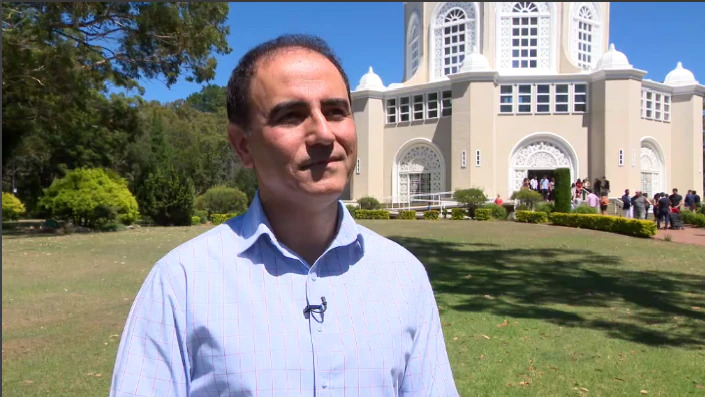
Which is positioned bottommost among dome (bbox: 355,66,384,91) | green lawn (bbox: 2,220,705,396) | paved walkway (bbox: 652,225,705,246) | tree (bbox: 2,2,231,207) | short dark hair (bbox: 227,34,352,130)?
green lawn (bbox: 2,220,705,396)

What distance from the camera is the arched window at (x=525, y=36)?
3303 centimetres

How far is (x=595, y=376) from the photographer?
17.3ft

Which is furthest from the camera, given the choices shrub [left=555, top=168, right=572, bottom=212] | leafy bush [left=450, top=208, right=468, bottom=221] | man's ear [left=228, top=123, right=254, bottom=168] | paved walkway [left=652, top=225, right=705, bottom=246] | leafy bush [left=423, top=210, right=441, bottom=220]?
leafy bush [left=423, top=210, right=441, bottom=220]

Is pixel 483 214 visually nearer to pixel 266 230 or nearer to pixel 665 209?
pixel 665 209

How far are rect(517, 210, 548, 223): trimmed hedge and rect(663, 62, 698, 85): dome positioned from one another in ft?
55.5

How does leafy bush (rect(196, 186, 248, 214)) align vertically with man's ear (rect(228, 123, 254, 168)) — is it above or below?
below

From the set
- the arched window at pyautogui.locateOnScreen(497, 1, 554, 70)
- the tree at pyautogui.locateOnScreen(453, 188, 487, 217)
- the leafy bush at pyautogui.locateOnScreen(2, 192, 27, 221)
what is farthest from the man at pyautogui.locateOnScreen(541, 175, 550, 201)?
the leafy bush at pyautogui.locateOnScreen(2, 192, 27, 221)

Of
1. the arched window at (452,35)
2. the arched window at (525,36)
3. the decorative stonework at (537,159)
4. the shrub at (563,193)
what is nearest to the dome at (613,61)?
the arched window at (525,36)

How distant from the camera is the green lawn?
520 cm

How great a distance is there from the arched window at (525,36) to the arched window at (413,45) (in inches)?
212

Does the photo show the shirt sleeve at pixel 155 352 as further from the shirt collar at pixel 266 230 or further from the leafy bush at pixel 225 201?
the leafy bush at pixel 225 201

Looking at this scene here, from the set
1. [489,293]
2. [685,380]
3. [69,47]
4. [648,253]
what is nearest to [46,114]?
[69,47]

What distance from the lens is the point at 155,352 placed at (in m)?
1.42

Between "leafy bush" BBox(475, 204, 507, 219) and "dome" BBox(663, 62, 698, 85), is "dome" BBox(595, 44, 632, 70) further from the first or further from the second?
"leafy bush" BBox(475, 204, 507, 219)
